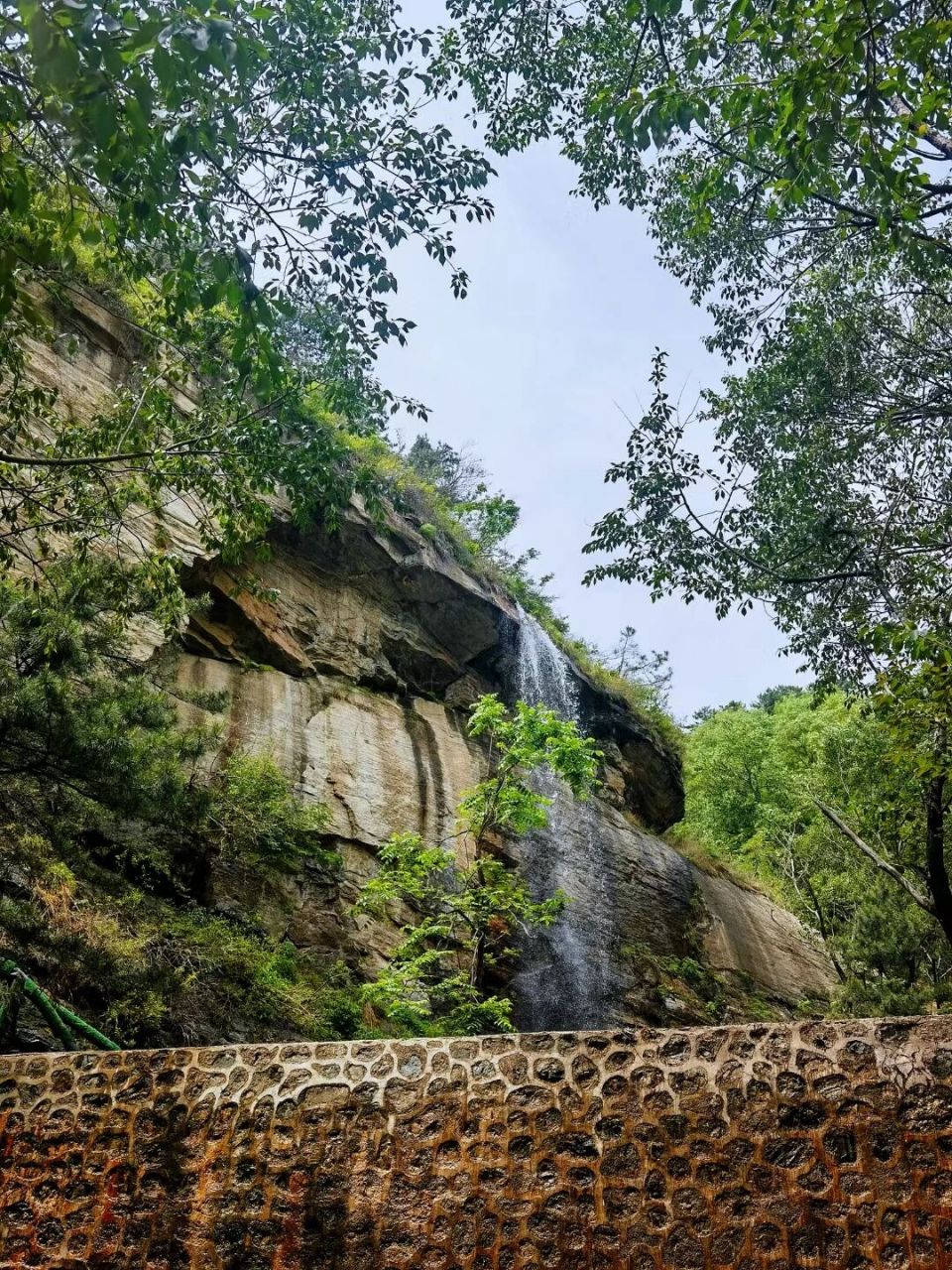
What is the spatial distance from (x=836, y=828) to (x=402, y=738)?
884 centimetres

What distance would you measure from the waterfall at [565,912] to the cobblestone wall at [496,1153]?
580 centimetres

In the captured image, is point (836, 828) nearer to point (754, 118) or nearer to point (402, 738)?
point (402, 738)

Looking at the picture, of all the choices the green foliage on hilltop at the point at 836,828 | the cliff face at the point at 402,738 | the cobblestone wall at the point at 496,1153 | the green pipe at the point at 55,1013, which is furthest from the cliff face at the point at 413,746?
the cobblestone wall at the point at 496,1153

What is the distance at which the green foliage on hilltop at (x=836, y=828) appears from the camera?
10.9 metres

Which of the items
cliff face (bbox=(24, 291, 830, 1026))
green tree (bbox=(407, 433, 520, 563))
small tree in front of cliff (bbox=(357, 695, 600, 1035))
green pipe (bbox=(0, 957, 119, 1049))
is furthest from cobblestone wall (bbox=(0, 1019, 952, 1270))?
green tree (bbox=(407, 433, 520, 563))

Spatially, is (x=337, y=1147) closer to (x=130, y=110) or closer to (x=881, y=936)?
(x=130, y=110)

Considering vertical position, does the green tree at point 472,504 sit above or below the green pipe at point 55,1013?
above

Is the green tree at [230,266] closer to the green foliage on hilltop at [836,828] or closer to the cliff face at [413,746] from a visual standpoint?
the cliff face at [413,746]

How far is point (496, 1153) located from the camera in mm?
Answer: 4191

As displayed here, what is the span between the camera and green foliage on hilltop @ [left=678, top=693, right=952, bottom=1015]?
1093 cm

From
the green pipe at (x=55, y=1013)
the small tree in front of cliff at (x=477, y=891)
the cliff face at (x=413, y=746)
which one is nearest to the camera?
the green pipe at (x=55, y=1013)

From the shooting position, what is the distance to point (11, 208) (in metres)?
3.45

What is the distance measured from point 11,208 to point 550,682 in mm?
13624

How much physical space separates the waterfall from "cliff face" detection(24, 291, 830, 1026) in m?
0.04
